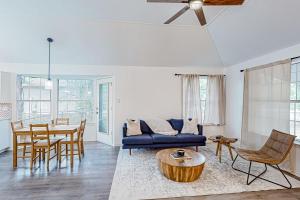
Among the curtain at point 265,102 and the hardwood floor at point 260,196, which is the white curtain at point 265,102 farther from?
the hardwood floor at point 260,196

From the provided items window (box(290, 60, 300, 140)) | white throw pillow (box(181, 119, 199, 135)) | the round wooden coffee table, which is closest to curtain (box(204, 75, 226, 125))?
white throw pillow (box(181, 119, 199, 135))

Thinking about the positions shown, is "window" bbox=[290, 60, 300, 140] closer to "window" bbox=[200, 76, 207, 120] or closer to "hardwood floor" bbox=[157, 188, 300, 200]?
"hardwood floor" bbox=[157, 188, 300, 200]

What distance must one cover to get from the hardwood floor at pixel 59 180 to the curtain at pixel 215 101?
322 cm

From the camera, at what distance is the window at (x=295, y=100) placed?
11.1 feet

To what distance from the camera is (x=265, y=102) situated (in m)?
3.90

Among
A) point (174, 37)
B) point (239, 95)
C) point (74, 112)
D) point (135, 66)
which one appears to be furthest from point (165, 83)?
point (74, 112)

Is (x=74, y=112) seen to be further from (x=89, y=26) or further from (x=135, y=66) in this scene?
(x=89, y=26)

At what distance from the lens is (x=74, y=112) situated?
5.68m

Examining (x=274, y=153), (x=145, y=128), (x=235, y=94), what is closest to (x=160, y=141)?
(x=145, y=128)

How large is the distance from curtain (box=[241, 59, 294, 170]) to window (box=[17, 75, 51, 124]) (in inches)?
223

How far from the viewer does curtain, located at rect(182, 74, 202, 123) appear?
5371 mm

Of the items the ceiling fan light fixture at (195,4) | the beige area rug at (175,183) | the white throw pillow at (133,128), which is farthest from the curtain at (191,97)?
the ceiling fan light fixture at (195,4)

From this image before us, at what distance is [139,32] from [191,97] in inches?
98.2

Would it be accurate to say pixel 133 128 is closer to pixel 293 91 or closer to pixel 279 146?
pixel 279 146
